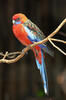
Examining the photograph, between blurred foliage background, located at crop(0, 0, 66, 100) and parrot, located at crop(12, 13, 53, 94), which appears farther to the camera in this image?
blurred foliage background, located at crop(0, 0, 66, 100)

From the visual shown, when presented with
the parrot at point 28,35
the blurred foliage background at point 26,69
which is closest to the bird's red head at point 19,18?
the parrot at point 28,35

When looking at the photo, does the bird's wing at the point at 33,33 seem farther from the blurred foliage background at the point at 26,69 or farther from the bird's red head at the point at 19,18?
the blurred foliage background at the point at 26,69

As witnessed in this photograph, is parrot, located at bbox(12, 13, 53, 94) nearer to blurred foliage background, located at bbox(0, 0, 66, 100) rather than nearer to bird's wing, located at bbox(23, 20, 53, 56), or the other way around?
bird's wing, located at bbox(23, 20, 53, 56)

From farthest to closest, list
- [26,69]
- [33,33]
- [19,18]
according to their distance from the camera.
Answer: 1. [26,69]
2. [33,33]
3. [19,18]

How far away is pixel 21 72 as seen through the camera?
10.4 feet

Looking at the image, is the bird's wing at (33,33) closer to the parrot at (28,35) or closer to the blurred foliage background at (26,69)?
the parrot at (28,35)

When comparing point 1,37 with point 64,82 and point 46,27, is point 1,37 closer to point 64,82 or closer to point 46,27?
point 46,27

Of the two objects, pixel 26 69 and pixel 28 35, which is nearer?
pixel 28 35

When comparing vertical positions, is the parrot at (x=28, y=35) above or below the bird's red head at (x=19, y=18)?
below

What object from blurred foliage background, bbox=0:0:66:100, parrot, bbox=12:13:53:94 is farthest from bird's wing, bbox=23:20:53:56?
blurred foliage background, bbox=0:0:66:100

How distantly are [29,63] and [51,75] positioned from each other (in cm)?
26

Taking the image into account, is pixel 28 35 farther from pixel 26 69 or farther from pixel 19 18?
pixel 26 69

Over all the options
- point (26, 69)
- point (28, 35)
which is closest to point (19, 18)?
point (28, 35)

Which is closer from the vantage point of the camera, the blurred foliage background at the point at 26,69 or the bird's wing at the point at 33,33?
the bird's wing at the point at 33,33
